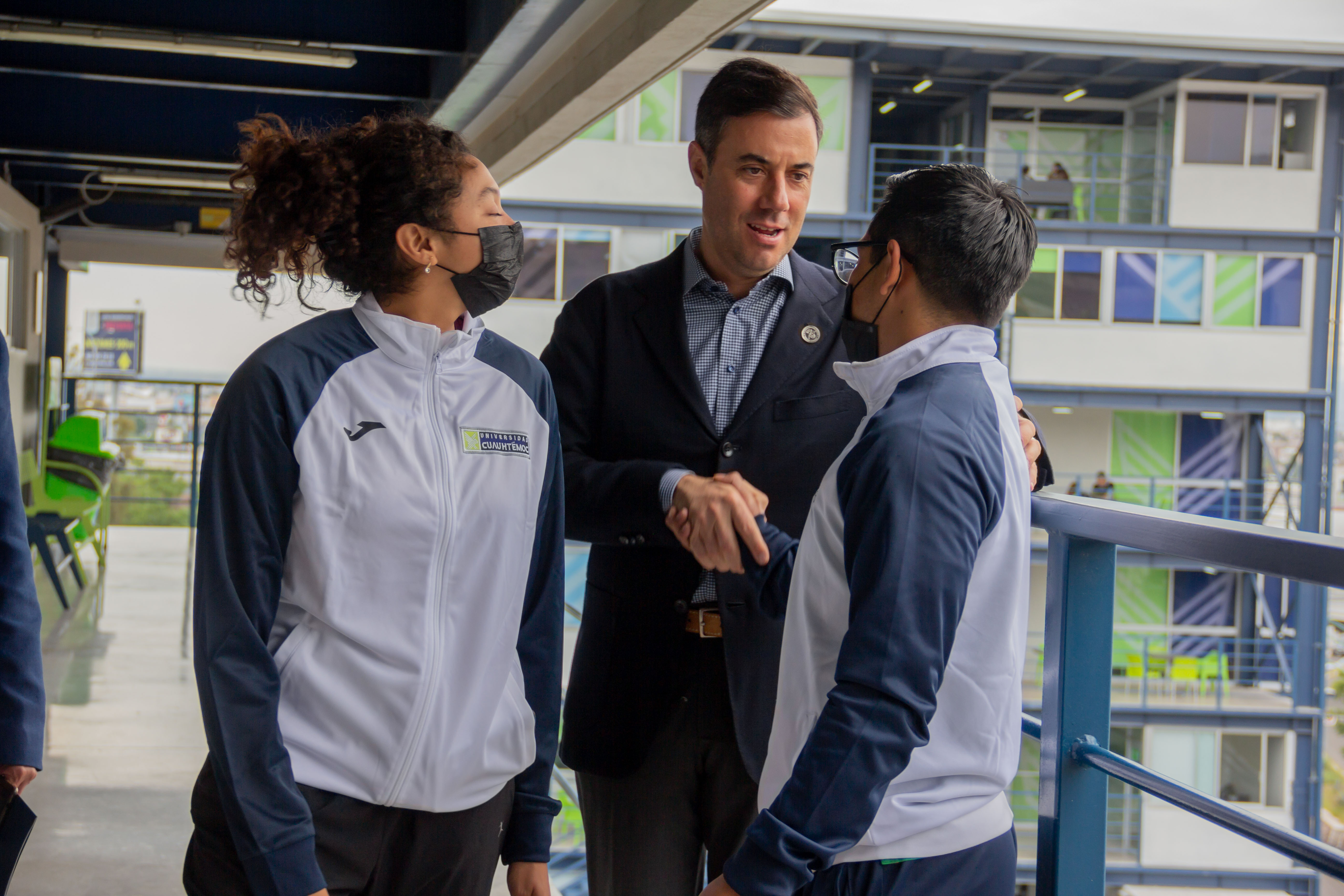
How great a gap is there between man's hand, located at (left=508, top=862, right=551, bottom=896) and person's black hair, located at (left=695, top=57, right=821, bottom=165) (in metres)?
1.04

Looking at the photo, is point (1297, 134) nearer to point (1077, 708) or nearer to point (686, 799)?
point (1077, 708)

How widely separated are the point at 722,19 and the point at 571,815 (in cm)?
1292

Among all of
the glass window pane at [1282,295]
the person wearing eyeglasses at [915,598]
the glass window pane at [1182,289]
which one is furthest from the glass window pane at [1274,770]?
the person wearing eyeglasses at [915,598]

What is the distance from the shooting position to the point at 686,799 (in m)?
1.70

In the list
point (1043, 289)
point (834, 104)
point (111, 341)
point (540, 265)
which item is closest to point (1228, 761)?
point (1043, 289)

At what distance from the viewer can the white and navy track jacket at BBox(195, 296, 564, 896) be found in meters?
1.23

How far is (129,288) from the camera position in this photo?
18484 mm

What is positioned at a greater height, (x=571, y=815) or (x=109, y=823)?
(x=109, y=823)

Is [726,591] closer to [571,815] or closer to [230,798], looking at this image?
[230,798]

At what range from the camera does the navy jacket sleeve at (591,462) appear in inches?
64.1

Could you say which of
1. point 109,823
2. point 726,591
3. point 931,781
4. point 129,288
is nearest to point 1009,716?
point 931,781

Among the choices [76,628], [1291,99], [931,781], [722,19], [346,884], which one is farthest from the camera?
[1291,99]

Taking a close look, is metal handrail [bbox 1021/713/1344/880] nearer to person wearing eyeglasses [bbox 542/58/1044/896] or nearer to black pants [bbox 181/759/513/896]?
person wearing eyeglasses [bbox 542/58/1044/896]

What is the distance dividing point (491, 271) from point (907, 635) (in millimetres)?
744
